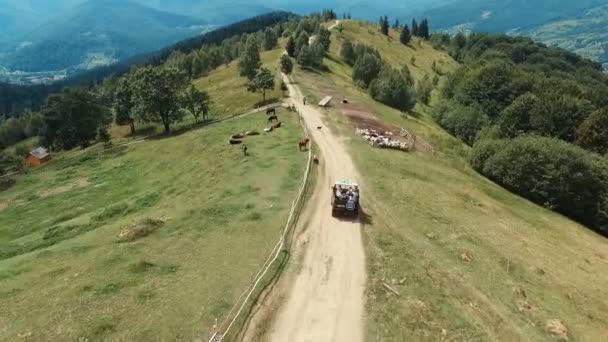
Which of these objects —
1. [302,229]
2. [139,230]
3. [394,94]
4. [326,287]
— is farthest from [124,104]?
[326,287]

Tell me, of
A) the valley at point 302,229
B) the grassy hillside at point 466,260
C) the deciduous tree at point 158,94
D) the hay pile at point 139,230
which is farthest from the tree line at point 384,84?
the hay pile at point 139,230

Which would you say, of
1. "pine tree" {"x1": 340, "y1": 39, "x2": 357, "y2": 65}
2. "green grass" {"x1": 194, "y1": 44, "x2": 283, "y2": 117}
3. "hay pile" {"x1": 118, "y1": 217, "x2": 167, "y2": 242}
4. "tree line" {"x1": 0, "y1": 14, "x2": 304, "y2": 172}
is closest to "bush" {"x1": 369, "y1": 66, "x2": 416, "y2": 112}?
"green grass" {"x1": 194, "y1": 44, "x2": 283, "y2": 117}

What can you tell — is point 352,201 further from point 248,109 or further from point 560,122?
point 560,122

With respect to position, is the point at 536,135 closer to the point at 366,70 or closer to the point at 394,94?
the point at 394,94

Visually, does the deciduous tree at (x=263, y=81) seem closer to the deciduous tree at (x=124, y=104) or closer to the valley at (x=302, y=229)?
the valley at (x=302, y=229)

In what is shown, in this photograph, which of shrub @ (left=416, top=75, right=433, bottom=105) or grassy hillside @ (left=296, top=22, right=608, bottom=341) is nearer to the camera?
grassy hillside @ (left=296, top=22, right=608, bottom=341)

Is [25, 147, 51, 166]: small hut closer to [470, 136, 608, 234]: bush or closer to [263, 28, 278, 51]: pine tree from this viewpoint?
[470, 136, 608, 234]: bush
